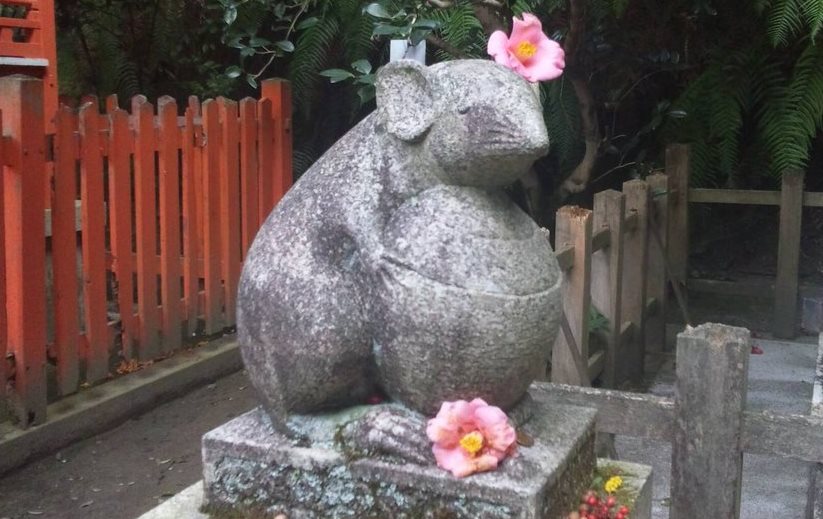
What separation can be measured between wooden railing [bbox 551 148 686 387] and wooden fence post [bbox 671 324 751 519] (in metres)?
0.94

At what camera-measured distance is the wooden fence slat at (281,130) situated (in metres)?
5.30

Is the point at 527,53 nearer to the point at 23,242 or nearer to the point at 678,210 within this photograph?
the point at 23,242

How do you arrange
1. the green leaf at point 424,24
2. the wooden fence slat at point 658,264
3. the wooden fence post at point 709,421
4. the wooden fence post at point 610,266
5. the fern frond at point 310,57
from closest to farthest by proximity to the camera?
the wooden fence post at point 709,421
the green leaf at point 424,24
the wooden fence post at point 610,266
the wooden fence slat at point 658,264
the fern frond at point 310,57

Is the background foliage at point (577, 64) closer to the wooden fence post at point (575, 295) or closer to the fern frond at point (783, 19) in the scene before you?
the fern frond at point (783, 19)

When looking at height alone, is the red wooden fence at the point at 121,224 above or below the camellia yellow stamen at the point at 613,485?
above

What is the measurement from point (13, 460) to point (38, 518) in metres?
0.43

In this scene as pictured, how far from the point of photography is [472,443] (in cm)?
188

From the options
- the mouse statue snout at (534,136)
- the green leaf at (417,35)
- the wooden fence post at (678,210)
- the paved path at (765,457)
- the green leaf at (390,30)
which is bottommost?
the paved path at (765,457)

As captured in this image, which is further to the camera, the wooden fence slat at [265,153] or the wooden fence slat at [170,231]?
the wooden fence slat at [265,153]

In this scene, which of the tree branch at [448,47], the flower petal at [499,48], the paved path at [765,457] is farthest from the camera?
the tree branch at [448,47]

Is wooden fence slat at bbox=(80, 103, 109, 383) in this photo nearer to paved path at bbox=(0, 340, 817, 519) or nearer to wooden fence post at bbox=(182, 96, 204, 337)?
paved path at bbox=(0, 340, 817, 519)

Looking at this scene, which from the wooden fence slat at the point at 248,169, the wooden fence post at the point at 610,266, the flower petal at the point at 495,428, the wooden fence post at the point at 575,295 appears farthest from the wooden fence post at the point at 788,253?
the flower petal at the point at 495,428

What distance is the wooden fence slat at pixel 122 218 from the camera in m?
4.41

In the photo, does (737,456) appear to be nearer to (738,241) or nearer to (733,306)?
(733,306)
